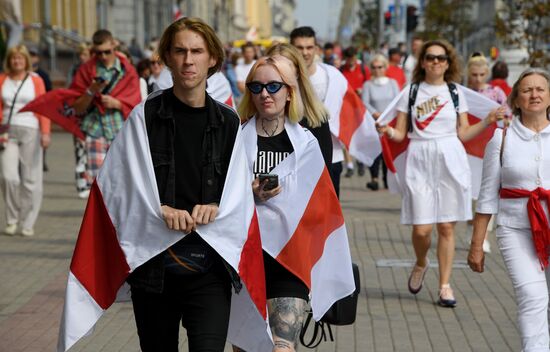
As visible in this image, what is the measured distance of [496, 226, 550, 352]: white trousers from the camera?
253 inches

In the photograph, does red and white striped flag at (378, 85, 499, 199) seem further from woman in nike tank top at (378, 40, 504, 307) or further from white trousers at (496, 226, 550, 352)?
white trousers at (496, 226, 550, 352)

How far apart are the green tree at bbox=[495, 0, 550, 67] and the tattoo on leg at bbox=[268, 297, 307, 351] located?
48.6 feet

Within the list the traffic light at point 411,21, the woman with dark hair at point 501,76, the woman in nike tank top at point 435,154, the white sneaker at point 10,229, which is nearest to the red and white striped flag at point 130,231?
the woman in nike tank top at point 435,154

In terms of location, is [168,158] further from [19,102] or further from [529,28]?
[529,28]

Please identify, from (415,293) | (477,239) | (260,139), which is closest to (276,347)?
(260,139)

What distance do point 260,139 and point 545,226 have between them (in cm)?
156

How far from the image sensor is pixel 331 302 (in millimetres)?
5977

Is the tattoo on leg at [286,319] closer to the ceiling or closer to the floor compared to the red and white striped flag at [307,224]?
closer to the floor

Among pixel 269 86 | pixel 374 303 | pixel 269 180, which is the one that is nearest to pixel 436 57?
pixel 374 303

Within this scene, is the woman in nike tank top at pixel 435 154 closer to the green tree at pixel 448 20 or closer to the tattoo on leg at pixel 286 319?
the tattoo on leg at pixel 286 319

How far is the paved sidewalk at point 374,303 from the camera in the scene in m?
7.97

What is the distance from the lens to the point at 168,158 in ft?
16.2

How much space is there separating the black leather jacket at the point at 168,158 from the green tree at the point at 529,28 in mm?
15519

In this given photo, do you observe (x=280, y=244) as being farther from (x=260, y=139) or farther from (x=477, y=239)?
(x=477, y=239)
